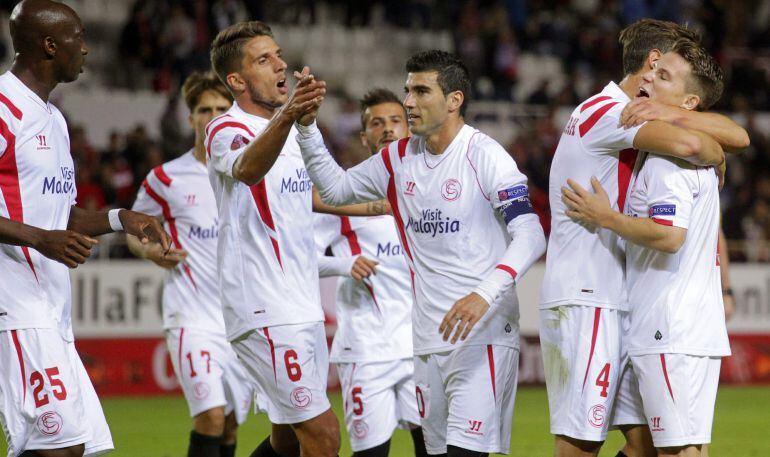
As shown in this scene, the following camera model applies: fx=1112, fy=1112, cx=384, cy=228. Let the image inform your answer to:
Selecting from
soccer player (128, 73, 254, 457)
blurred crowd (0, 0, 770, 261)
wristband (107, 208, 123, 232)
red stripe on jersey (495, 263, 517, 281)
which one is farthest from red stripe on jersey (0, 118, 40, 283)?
blurred crowd (0, 0, 770, 261)

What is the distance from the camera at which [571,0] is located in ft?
73.8

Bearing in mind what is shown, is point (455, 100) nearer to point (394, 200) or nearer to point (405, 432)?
point (394, 200)

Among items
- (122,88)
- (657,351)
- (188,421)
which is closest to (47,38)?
(657,351)

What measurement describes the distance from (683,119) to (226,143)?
7.63 feet

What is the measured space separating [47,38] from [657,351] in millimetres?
3254

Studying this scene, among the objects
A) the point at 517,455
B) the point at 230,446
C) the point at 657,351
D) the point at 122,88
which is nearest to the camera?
the point at 657,351

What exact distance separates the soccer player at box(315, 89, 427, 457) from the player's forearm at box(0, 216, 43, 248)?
260 cm

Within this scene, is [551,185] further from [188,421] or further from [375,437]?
[188,421]

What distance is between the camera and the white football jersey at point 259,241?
5.88 meters

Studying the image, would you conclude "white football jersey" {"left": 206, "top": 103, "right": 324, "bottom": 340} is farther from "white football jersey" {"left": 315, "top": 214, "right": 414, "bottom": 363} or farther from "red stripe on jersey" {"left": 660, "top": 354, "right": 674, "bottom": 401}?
"red stripe on jersey" {"left": 660, "top": 354, "right": 674, "bottom": 401}

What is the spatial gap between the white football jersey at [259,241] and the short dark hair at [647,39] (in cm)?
188

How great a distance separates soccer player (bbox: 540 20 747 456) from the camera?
5.32 metres

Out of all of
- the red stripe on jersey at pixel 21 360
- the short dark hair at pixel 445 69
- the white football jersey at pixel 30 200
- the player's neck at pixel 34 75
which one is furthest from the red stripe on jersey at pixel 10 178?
the short dark hair at pixel 445 69

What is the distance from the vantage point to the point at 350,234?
7789 mm
